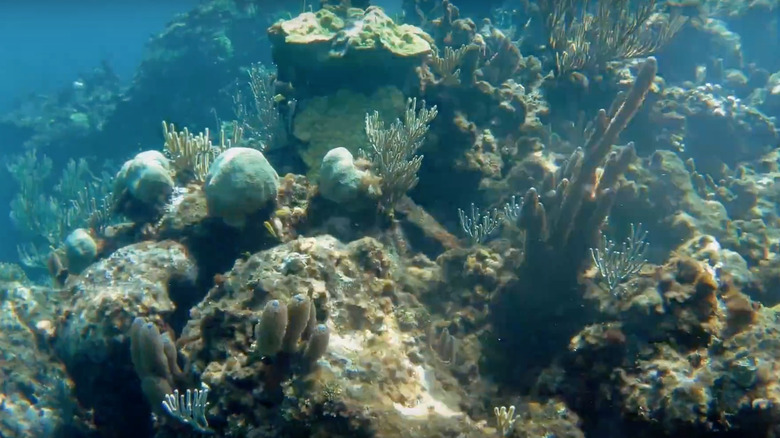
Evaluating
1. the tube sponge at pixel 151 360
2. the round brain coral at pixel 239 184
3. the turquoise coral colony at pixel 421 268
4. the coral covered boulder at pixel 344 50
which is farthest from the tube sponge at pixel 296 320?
the coral covered boulder at pixel 344 50

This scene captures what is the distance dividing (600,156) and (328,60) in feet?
11.9

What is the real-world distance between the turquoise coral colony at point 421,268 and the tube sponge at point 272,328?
0.06 ft

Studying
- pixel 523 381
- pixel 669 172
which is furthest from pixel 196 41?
pixel 523 381

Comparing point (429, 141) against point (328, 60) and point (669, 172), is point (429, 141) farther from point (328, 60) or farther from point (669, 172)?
point (669, 172)

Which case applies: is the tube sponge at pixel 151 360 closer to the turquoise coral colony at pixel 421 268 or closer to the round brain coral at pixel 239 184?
the turquoise coral colony at pixel 421 268

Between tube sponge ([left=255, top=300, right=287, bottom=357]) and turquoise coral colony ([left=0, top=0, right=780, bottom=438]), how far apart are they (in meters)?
0.02

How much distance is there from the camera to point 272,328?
10.5ft

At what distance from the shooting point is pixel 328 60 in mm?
6402

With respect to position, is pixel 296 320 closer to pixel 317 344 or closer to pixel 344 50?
pixel 317 344

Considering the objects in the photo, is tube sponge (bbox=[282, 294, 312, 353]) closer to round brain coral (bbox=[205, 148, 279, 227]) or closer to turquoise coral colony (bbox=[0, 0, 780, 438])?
turquoise coral colony (bbox=[0, 0, 780, 438])

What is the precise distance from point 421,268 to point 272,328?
2534 mm

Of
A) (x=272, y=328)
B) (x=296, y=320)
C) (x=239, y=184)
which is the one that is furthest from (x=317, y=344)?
(x=239, y=184)

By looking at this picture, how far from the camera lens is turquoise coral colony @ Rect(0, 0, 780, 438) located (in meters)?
3.40

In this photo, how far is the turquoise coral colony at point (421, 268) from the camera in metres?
3.40
